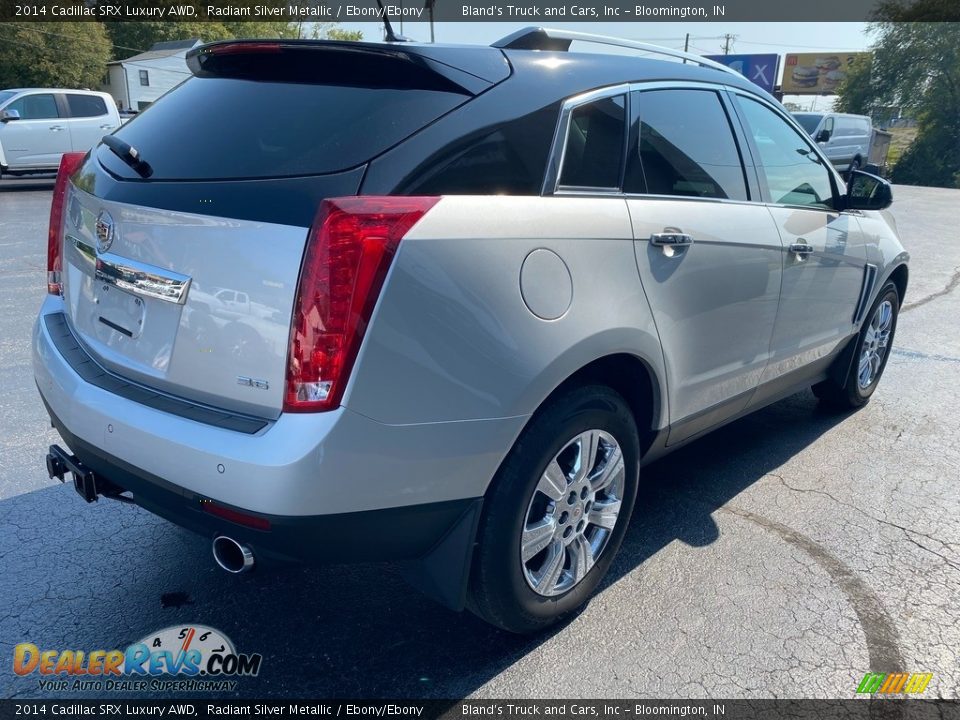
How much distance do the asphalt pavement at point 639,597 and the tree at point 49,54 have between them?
1934 inches

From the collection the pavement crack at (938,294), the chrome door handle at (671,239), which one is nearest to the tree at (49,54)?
the pavement crack at (938,294)

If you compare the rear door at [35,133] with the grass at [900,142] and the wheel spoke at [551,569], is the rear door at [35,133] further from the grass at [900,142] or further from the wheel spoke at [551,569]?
the grass at [900,142]

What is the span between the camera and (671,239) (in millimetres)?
2717

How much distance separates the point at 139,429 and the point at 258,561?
0.50 meters

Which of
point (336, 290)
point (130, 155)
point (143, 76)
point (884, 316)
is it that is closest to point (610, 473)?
point (336, 290)

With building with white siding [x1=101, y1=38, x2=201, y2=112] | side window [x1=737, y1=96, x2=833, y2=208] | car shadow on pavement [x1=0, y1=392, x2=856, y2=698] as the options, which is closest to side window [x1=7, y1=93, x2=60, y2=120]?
car shadow on pavement [x1=0, y1=392, x2=856, y2=698]

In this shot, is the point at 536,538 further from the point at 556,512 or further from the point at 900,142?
the point at 900,142

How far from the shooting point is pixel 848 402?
4699 mm

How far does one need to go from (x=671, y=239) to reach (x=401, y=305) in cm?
118

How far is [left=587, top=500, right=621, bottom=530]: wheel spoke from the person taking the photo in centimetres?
271

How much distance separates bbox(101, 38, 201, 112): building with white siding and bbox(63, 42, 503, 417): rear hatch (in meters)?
57.4

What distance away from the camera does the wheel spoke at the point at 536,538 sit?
2.42 metres

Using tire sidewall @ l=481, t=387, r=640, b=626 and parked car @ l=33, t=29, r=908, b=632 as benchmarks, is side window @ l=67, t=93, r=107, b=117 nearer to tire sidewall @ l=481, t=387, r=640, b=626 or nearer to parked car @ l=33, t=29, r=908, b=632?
parked car @ l=33, t=29, r=908, b=632

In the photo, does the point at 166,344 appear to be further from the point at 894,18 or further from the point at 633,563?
the point at 894,18
